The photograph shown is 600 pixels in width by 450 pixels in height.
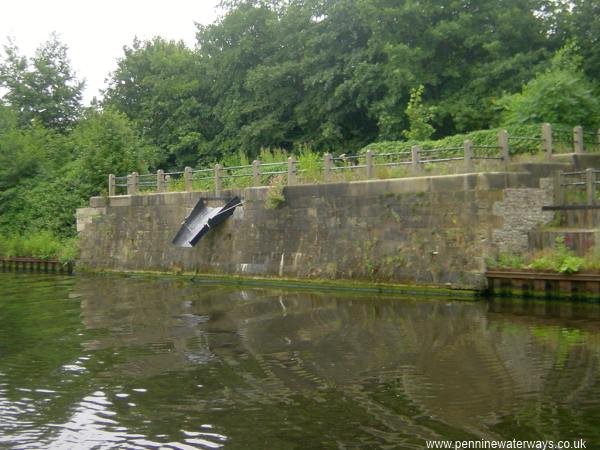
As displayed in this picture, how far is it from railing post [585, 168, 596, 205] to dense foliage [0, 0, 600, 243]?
3.91 meters

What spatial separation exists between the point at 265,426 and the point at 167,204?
1867 centimetres

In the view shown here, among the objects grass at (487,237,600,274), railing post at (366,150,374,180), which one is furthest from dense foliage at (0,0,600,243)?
grass at (487,237,600,274)

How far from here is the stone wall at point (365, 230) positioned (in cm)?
1647

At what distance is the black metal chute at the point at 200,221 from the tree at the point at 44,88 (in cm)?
2487

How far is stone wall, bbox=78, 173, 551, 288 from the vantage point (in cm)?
1647

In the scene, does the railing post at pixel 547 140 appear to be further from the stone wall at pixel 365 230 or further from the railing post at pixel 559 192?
the stone wall at pixel 365 230

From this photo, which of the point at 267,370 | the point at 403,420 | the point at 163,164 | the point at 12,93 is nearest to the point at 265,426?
the point at 403,420

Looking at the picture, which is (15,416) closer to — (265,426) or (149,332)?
(265,426)

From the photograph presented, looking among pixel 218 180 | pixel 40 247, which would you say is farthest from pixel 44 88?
pixel 218 180

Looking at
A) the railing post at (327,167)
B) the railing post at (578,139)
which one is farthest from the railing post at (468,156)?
the railing post at (327,167)

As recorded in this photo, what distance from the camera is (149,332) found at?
13250 mm

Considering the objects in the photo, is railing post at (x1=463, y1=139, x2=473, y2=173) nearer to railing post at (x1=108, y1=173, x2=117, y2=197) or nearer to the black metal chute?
the black metal chute

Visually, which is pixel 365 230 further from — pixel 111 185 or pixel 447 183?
pixel 111 185

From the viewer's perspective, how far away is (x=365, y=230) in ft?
61.7
